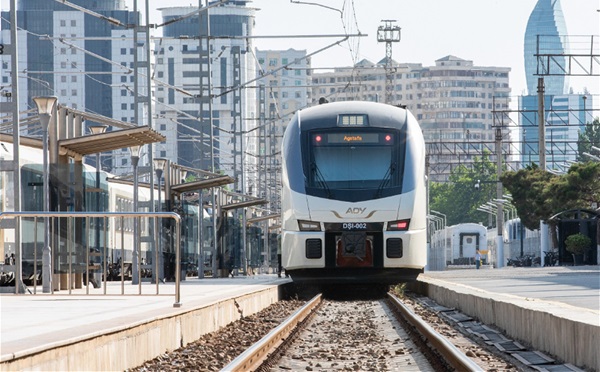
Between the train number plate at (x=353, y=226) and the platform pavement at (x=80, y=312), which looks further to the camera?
the train number plate at (x=353, y=226)

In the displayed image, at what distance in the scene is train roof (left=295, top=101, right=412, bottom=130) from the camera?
25.5 meters

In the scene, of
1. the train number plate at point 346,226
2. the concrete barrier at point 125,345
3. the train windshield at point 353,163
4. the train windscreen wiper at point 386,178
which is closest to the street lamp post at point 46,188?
the concrete barrier at point 125,345

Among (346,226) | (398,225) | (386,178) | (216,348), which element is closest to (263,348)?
(216,348)

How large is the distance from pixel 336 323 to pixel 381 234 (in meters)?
5.74

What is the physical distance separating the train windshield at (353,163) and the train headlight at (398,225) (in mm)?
601

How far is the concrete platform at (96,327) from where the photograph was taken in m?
8.73

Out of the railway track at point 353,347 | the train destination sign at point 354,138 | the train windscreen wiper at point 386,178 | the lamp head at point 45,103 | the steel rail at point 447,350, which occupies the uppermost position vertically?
the lamp head at point 45,103

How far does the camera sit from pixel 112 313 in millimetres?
14195

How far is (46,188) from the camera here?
22.3 meters

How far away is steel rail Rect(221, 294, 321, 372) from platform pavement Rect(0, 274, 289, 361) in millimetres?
1002

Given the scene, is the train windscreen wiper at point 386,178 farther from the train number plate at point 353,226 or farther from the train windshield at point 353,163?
the train number plate at point 353,226

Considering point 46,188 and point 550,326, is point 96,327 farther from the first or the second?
point 46,188

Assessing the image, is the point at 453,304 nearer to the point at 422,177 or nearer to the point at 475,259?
the point at 422,177

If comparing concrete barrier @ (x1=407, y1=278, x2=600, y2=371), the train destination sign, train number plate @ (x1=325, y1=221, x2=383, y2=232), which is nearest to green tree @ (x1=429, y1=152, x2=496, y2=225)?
the train destination sign
